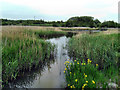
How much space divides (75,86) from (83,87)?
377mm

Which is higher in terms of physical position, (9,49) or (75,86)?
(9,49)

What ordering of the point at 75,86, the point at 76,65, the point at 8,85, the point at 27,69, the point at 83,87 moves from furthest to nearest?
the point at 27,69 → the point at 76,65 → the point at 8,85 → the point at 75,86 → the point at 83,87

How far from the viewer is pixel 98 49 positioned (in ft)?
21.7

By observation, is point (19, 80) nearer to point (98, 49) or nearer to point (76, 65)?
point (76, 65)

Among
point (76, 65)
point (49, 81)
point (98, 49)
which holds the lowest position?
point (49, 81)

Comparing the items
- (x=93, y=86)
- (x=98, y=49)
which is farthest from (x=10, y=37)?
(x=93, y=86)

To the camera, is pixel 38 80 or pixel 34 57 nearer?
pixel 38 80

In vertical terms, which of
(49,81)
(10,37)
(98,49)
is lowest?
(49,81)

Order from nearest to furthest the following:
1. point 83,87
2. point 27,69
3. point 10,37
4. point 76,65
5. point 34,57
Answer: point 83,87, point 76,65, point 27,69, point 34,57, point 10,37

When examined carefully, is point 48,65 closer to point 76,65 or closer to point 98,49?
point 76,65

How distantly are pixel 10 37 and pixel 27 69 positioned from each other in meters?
3.58

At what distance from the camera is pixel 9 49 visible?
6059 millimetres

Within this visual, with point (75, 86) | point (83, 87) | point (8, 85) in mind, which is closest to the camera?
point (83, 87)

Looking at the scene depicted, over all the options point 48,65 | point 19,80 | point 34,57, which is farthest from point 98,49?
point 19,80
